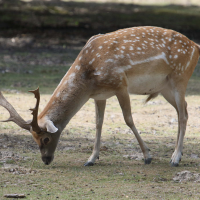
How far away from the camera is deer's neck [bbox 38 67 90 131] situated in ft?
17.5

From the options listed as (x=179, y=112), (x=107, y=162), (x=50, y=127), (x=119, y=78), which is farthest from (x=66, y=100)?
(x=179, y=112)

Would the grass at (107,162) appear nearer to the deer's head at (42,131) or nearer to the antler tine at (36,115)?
the deer's head at (42,131)

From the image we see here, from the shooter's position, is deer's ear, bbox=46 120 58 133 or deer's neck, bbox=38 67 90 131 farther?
deer's neck, bbox=38 67 90 131

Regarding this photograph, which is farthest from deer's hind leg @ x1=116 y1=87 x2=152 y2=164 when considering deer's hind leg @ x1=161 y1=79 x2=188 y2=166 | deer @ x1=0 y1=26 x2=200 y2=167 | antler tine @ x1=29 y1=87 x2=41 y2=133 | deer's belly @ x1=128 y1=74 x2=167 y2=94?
antler tine @ x1=29 y1=87 x2=41 y2=133

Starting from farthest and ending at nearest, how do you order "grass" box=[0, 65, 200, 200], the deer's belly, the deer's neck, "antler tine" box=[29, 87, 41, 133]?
1. the deer's belly
2. the deer's neck
3. "antler tine" box=[29, 87, 41, 133]
4. "grass" box=[0, 65, 200, 200]

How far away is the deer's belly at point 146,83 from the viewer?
566cm

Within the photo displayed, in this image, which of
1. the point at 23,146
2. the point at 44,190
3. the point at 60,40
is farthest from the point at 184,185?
the point at 60,40

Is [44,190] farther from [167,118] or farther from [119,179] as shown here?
[167,118]

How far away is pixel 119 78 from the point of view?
5418 mm

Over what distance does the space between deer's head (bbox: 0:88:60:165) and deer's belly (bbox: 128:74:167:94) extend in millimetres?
1246

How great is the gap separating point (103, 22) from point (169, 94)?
1473 cm

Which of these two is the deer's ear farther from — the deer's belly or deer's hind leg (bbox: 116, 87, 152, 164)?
the deer's belly

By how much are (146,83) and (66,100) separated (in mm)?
1177

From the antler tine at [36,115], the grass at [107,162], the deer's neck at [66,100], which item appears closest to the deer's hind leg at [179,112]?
the grass at [107,162]
